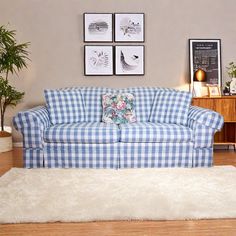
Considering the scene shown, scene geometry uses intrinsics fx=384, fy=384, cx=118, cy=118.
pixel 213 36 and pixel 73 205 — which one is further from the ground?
pixel 213 36

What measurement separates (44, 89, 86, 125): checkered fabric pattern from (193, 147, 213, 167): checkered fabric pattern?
1306mm

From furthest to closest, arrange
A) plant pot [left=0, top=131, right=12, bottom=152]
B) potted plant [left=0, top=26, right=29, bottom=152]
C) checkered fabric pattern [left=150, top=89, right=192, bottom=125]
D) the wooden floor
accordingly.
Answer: plant pot [left=0, top=131, right=12, bottom=152], potted plant [left=0, top=26, right=29, bottom=152], checkered fabric pattern [left=150, top=89, right=192, bottom=125], the wooden floor

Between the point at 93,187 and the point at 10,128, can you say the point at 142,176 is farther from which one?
the point at 10,128

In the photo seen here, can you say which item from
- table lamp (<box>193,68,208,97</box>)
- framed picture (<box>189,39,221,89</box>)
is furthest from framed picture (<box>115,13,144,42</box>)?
table lamp (<box>193,68,208,97</box>)

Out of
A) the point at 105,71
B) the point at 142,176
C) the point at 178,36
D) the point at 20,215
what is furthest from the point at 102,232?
the point at 178,36

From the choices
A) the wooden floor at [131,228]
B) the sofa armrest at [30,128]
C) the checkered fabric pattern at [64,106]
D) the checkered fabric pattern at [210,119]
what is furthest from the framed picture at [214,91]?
the wooden floor at [131,228]

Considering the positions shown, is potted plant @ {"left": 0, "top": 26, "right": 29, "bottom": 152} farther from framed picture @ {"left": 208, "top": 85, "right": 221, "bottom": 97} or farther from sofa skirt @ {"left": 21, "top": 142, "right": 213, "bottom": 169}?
framed picture @ {"left": 208, "top": 85, "right": 221, "bottom": 97}

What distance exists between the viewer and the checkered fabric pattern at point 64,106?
418cm

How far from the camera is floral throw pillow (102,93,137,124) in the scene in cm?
423

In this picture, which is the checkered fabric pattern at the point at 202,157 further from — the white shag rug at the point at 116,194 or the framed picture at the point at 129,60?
the framed picture at the point at 129,60

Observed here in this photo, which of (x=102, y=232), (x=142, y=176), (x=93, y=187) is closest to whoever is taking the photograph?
(x=102, y=232)

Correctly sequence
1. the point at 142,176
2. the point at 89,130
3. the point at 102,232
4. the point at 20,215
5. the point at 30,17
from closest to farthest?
the point at 102,232, the point at 20,215, the point at 142,176, the point at 89,130, the point at 30,17

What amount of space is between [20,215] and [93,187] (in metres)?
0.79

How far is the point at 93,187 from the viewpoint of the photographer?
312cm
